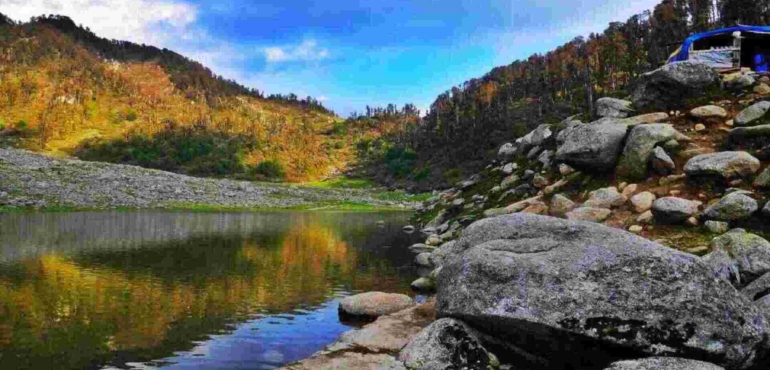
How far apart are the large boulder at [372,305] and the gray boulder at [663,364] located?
13010 mm

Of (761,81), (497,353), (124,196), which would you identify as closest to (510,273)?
(497,353)

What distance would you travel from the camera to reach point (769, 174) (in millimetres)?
22984

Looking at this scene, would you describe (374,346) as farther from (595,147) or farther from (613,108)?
(613,108)

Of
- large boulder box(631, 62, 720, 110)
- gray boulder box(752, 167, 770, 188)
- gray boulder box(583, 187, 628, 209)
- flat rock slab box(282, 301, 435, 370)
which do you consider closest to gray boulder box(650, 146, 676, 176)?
gray boulder box(583, 187, 628, 209)

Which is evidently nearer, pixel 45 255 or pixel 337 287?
pixel 337 287

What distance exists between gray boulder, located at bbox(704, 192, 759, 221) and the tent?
20116mm

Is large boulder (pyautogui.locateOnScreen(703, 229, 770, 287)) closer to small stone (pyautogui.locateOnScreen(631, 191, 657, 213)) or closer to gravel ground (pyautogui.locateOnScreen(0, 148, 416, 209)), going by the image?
small stone (pyautogui.locateOnScreen(631, 191, 657, 213))

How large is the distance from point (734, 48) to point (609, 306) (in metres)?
34.3

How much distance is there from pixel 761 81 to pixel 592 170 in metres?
12.3

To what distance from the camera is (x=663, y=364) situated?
11.8m

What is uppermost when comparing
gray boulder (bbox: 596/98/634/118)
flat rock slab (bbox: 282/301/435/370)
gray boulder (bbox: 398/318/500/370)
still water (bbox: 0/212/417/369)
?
gray boulder (bbox: 596/98/634/118)

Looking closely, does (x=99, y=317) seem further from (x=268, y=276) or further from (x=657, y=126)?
(x=657, y=126)

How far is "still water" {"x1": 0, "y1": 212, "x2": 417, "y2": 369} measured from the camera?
60.0 ft

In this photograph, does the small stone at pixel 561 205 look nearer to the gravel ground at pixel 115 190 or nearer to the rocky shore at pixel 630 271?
the rocky shore at pixel 630 271
